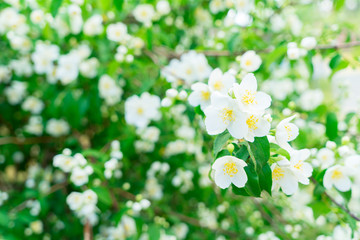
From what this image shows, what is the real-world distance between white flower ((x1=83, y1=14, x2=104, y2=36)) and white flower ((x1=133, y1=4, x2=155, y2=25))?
22 cm

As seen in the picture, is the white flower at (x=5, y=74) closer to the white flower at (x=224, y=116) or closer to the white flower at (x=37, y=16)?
the white flower at (x=37, y=16)

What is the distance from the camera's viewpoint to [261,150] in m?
0.84

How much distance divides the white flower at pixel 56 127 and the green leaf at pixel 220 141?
1.64m

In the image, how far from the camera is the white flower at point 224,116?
33.9 inches

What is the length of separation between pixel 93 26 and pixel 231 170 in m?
1.38

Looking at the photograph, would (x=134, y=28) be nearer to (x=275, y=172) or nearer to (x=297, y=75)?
(x=297, y=75)

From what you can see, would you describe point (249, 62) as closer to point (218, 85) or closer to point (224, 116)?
point (218, 85)

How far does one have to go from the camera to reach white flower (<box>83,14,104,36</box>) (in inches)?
72.0

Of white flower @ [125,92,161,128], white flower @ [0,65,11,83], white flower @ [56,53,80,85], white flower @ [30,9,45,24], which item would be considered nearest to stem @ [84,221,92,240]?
white flower @ [125,92,161,128]

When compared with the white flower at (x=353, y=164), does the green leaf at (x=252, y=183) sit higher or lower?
higher

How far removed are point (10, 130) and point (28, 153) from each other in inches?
9.4

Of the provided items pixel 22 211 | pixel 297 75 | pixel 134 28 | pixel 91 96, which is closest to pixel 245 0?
pixel 297 75

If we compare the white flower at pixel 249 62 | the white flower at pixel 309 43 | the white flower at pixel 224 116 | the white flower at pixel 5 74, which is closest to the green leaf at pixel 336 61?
the white flower at pixel 309 43

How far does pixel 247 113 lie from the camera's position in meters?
0.88
